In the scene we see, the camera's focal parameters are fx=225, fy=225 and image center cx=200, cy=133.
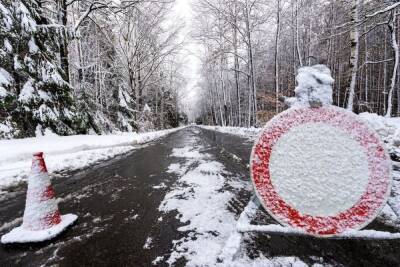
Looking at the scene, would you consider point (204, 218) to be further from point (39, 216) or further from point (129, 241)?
point (39, 216)

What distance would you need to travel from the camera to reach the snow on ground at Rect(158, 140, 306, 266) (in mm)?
1890

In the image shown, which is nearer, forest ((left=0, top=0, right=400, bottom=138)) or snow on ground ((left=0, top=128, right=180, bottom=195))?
snow on ground ((left=0, top=128, right=180, bottom=195))

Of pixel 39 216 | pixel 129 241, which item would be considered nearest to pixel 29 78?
pixel 39 216

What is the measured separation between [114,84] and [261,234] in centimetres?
2597

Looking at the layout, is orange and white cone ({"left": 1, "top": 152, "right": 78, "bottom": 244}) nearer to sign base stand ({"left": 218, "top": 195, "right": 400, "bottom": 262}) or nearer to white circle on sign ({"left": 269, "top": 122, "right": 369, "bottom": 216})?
sign base stand ({"left": 218, "top": 195, "right": 400, "bottom": 262})

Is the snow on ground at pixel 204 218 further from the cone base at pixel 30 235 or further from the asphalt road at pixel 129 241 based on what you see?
the cone base at pixel 30 235

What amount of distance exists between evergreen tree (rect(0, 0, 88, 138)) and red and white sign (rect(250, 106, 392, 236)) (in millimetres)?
10081

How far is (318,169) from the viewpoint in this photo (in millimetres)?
→ 1566

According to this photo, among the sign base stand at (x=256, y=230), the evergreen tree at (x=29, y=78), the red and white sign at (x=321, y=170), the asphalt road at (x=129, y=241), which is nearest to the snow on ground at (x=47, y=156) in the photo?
the evergreen tree at (x=29, y=78)

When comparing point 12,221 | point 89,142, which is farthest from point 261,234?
point 89,142

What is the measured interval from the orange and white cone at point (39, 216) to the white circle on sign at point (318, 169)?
254 centimetres

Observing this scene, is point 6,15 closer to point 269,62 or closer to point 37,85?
point 37,85

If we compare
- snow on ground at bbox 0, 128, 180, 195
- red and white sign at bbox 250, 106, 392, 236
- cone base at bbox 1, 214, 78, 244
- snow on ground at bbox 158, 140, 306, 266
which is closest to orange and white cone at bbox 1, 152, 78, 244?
cone base at bbox 1, 214, 78, 244

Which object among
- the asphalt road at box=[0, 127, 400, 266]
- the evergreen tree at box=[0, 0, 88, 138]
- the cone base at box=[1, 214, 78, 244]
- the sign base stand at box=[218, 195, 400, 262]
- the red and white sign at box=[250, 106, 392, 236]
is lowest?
the asphalt road at box=[0, 127, 400, 266]
